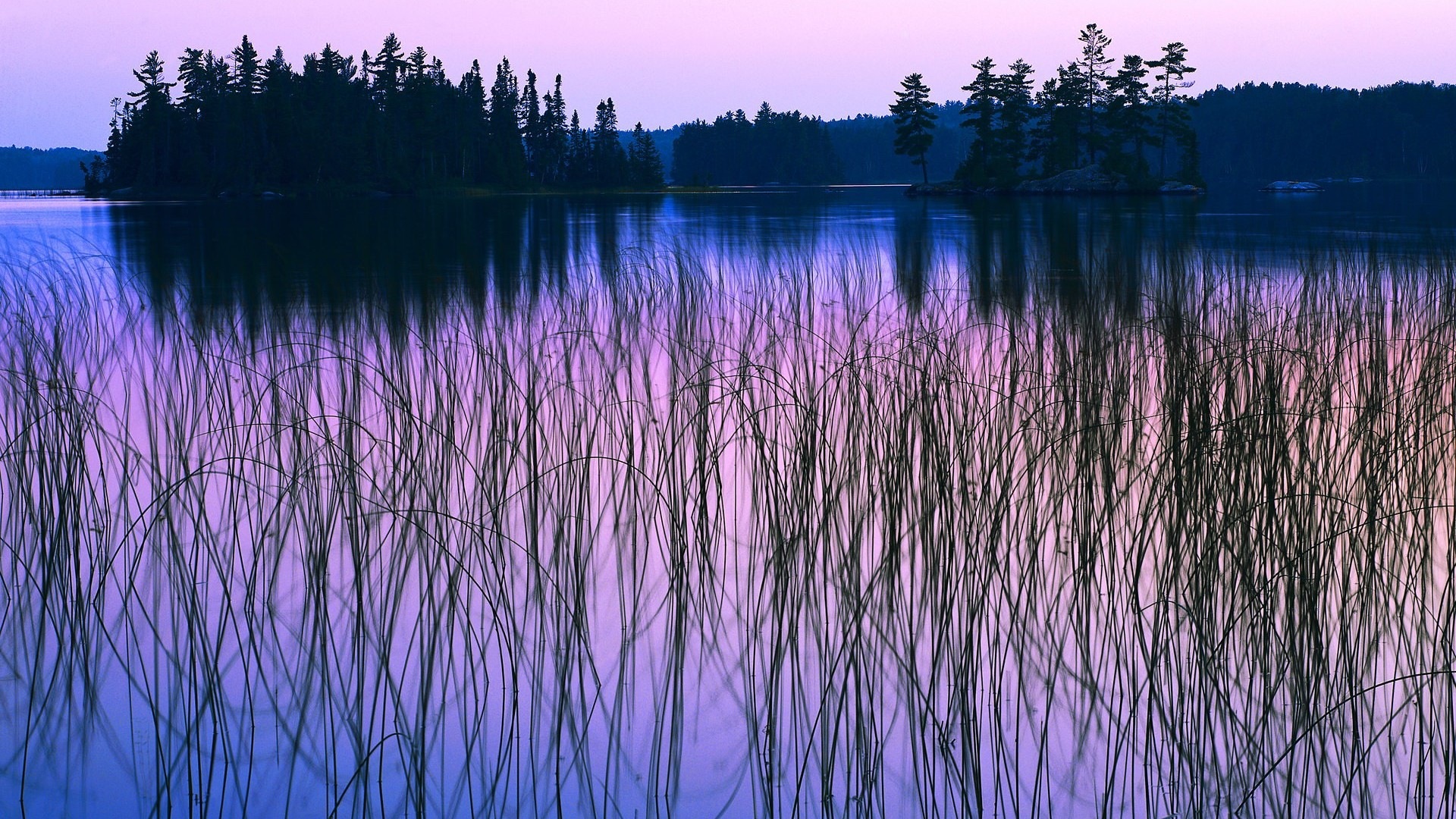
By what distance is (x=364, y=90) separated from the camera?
80562 millimetres

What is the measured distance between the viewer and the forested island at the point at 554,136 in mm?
62812

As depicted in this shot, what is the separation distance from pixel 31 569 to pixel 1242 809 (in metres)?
3.50

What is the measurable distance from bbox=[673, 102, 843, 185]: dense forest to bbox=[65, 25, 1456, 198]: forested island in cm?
133

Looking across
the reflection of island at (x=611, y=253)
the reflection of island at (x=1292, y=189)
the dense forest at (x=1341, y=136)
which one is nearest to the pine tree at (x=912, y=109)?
the reflection of island at (x=1292, y=189)

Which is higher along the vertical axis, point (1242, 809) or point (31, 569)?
point (31, 569)

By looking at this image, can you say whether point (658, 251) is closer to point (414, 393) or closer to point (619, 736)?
point (414, 393)

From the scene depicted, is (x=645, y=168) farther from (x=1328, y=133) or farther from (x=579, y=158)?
(x=1328, y=133)

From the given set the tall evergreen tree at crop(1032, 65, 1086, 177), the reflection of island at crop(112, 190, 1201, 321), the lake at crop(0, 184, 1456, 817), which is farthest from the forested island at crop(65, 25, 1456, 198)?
the lake at crop(0, 184, 1456, 817)

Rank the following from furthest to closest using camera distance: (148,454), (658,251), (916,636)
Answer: (658,251) → (148,454) → (916,636)

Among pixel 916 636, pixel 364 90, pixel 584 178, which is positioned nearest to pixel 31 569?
pixel 916 636

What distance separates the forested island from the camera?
6281 centimetres

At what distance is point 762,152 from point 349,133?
216 ft

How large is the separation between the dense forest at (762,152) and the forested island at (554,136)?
1.33 meters

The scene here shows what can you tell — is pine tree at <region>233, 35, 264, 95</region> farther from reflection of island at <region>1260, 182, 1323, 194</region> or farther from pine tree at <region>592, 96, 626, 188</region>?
reflection of island at <region>1260, 182, 1323, 194</region>
